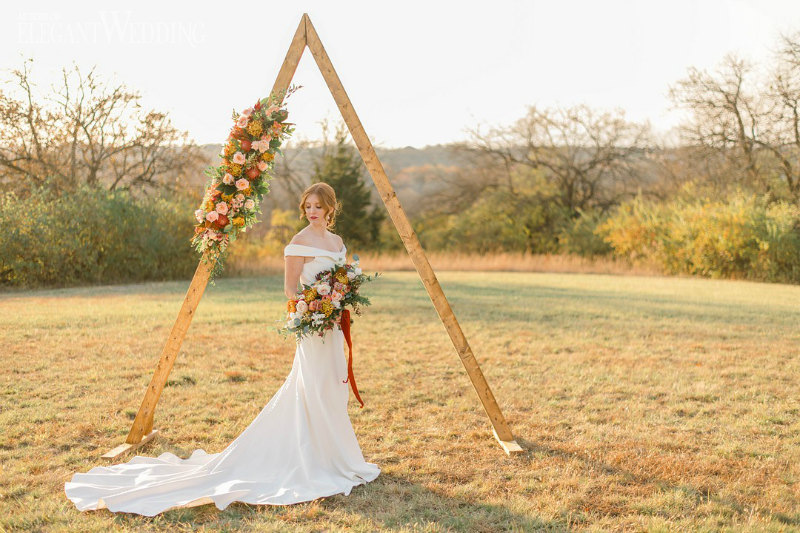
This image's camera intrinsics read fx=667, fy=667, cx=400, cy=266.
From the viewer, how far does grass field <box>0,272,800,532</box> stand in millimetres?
4078

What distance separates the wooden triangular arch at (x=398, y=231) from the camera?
16.5ft

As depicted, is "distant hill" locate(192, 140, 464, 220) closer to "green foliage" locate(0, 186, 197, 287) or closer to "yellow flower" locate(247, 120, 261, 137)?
"green foliage" locate(0, 186, 197, 287)

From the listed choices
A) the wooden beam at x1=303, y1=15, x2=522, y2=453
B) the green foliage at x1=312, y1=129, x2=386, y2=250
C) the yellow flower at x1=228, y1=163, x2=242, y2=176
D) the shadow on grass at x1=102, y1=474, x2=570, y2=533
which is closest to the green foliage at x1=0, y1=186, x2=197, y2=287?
the green foliage at x1=312, y1=129, x2=386, y2=250

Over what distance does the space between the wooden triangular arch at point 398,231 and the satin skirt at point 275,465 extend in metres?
0.67

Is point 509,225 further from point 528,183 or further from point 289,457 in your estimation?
point 289,457

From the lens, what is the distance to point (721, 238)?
21.6m

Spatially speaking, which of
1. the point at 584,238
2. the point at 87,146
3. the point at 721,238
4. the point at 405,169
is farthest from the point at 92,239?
the point at 405,169

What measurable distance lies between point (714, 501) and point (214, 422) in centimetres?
410

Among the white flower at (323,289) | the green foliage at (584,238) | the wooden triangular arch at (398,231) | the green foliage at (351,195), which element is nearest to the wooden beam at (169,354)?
the wooden triangular arch at (398,231)

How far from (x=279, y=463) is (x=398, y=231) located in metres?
1.83

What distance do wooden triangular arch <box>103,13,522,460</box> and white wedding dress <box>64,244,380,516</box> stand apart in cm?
55

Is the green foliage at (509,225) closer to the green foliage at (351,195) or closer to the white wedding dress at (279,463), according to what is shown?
the green foliage at (351,195)

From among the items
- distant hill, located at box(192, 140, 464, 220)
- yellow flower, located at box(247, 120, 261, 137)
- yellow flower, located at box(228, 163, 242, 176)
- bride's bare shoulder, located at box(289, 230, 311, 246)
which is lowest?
bride's bare shoulder, located at box(289, 230, 311, 246)

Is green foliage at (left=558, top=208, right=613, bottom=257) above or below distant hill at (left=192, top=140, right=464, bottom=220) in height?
below
